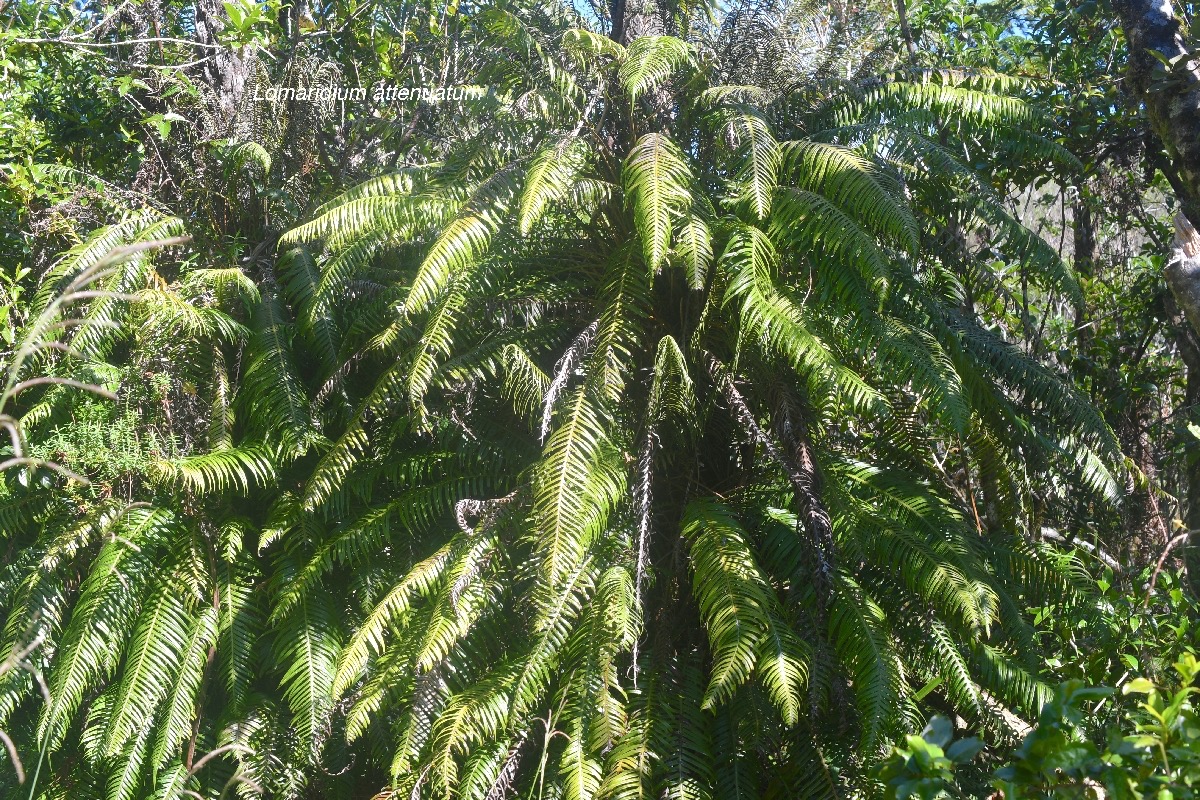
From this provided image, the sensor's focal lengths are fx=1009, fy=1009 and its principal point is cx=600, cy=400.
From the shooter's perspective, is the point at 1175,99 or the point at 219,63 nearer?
the point at 1175,99

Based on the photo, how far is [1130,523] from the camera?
454 cm

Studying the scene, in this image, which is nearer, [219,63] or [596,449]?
[596,449]

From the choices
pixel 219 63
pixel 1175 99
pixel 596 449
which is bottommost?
pixel 596 449

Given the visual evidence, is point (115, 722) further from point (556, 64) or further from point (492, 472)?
point (556, 64)

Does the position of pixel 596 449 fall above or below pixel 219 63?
below

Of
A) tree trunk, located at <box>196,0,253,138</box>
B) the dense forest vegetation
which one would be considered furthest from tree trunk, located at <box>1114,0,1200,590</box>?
tree trunk, located at <box>196,0,253,138</box>

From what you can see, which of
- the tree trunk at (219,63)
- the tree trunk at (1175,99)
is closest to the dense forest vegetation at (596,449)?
the tree trunk at (1175,99)

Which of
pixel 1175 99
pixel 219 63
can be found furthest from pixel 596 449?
pixel 219 63

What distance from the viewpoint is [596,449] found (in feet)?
10.9

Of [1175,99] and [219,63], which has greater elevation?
[1175,99]

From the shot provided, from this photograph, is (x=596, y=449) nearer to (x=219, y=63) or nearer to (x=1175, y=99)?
(x=1175, y=99)

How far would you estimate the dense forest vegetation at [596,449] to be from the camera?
10.7 feet

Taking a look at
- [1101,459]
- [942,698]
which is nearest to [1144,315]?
[1101,459]

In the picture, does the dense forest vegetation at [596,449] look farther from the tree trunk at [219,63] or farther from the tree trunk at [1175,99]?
Answer: the tree trunk at [219,63]
